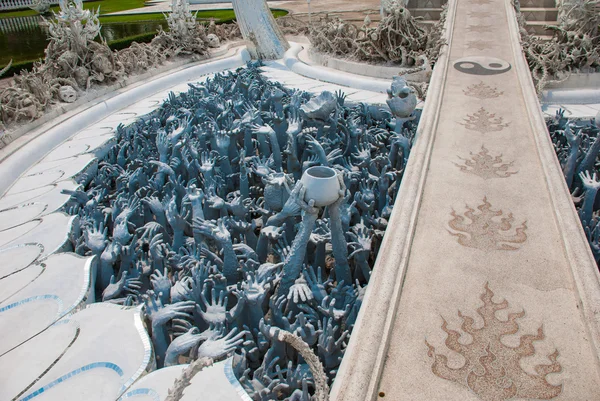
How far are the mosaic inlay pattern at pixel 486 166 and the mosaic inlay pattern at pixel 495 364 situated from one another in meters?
1.97

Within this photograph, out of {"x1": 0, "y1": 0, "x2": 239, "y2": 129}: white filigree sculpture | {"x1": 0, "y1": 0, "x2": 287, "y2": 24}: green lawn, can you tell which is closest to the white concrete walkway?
{"x1": 0, "y1": 0, "x2": 239, "y2": 129}: white filigree sculpture

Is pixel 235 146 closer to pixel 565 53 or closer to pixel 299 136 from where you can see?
pixel 299 136

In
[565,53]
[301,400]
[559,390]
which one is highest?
[565,53]

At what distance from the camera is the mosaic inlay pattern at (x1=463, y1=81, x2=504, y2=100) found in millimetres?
6422

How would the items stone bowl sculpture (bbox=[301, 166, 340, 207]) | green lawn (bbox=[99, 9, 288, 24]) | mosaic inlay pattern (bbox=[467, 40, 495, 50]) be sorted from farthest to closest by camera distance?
green lawn (bbox=[99, 9, 288, 24]), mosaic inlay pattern (bbox=[467, 40, 495, 50]), stone bowl sculpture (bbox=[301, 166, 340, 207])

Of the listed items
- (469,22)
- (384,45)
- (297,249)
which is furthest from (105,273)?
(469,22)

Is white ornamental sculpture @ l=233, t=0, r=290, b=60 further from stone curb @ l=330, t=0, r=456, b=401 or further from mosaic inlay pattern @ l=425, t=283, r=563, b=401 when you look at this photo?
mosaic inlay pattern @ l=425, t=283, r=563, b=401

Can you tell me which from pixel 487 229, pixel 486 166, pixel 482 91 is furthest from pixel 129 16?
pixel 487 229

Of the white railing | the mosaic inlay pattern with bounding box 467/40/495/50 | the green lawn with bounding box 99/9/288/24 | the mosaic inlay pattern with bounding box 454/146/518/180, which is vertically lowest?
the mosaic inlay pattern with bounding box 454/146/518/180

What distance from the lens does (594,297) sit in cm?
285

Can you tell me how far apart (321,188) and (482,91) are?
4481 mm

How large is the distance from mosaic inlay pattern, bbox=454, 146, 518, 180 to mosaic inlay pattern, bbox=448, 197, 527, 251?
0.64 metres

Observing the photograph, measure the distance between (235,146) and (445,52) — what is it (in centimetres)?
440

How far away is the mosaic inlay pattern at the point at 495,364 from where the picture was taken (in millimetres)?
2383
